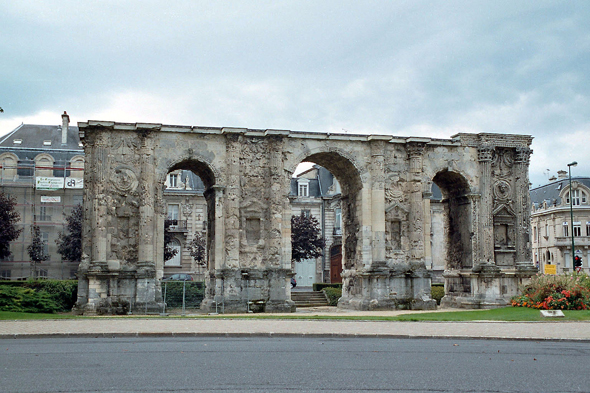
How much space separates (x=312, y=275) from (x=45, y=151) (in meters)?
20.3

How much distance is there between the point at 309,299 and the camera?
103 feet

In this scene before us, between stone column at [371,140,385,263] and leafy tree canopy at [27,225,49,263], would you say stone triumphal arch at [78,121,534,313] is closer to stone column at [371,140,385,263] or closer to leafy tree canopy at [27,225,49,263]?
stone column at [371,140,385,263]

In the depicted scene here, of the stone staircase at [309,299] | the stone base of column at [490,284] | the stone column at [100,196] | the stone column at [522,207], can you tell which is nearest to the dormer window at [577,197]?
the stone column at [522,207]

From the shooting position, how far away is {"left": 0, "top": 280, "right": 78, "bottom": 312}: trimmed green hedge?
73.9ft

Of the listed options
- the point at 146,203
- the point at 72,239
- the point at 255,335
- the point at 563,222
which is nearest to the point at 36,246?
the point at 72,239

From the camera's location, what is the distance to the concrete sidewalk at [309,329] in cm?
1480

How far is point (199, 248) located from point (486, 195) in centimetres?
2122

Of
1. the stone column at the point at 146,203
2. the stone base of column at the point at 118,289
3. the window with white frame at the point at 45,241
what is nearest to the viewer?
the stone base of column at the point at 118,289

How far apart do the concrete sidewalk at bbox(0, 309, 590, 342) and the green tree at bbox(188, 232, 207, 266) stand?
81.0 feet

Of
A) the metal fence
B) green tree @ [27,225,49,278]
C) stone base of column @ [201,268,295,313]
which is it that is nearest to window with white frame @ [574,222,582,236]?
stone base of column @ [201,268,295,313]

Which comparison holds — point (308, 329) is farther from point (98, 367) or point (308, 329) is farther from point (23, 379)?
point (23, 379)

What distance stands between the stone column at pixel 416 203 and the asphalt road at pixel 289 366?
1272cm

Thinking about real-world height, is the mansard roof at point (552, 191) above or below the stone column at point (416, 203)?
above

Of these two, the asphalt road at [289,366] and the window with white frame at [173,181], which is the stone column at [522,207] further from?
the window with white frame at [173,181]
